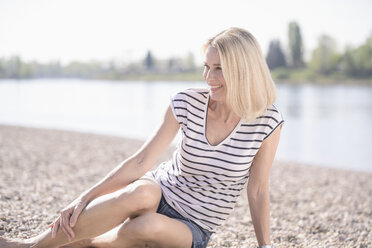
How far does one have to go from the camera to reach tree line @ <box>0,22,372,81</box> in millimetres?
64750

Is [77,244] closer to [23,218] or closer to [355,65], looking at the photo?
[23,218]

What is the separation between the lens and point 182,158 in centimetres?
262

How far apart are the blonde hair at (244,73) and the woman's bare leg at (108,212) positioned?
0.75 m

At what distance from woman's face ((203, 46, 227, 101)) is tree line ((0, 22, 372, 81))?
200ft

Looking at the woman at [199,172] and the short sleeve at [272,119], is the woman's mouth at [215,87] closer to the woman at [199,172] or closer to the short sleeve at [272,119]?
the woman at [199,172]

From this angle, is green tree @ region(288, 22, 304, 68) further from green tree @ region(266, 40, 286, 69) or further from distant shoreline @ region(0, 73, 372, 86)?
distant shoreline @ region(0, 73, 372, 86)

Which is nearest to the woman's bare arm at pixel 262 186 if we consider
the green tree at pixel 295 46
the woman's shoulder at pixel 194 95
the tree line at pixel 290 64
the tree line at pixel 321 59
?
the woman's shoulder at pixel 194 95

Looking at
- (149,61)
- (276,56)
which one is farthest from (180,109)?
(149,61)

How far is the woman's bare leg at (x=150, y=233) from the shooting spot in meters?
2.41

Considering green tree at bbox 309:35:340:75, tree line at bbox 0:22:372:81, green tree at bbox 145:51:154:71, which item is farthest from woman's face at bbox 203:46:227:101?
green tree at bbox 145:51:154:71

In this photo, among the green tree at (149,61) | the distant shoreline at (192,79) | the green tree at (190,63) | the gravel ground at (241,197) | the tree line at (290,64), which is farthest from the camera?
the green tree at (149,61)

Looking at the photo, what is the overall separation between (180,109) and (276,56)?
226ft

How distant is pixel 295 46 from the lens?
72.2m

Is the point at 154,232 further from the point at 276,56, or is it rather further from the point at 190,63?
the point at 190,63
